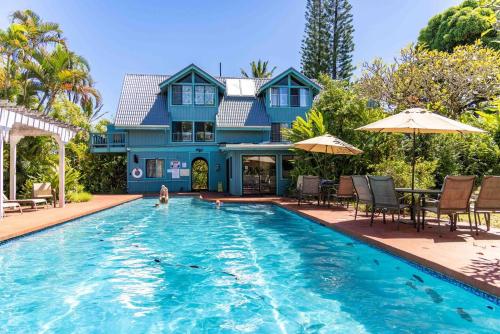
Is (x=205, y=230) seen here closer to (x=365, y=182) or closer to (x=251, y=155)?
(x=365, y=182)

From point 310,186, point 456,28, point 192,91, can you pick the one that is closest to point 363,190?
point 310,186

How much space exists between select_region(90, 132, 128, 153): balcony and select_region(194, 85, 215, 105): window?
4938mm

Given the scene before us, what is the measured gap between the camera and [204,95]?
A: 2455 cm

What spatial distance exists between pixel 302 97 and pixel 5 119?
18225mm

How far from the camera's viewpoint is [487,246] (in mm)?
6152

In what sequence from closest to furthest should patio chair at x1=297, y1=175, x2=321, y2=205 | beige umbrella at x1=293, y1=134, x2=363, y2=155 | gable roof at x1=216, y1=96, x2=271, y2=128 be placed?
beige umbrella at x1=293, y1=134, x2=363, y2=155 → patio chair at x1=297, y1=175, x2=321, y2=205 → gable roof at x1=216, y1=96, x2=271, y2=128

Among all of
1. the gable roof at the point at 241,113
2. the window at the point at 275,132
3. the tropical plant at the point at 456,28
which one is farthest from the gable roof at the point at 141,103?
the tropical plant at the point at 456,28

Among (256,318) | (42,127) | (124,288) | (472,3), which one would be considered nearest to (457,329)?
(256,318)

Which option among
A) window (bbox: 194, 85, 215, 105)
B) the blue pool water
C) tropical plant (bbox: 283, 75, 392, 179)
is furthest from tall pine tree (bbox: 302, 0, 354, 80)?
the blue pool water

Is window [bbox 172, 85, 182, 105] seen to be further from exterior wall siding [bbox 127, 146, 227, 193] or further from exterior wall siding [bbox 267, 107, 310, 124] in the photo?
exterior wall siding [bbox 267, 107, 310, 124]

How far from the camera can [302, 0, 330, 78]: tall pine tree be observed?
36.1 meters

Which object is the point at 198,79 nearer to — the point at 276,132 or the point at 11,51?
the point at 276,132

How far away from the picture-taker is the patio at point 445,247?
15.3 ft

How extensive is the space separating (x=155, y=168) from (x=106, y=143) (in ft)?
10.6
